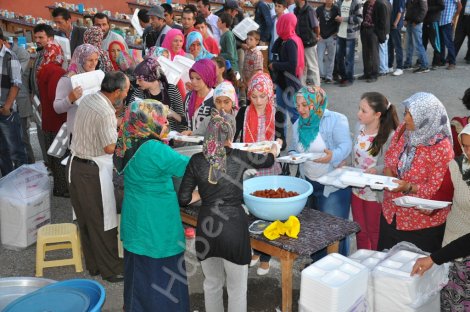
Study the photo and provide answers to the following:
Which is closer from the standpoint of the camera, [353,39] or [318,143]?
[318,143]

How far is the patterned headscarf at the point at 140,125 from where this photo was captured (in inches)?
142

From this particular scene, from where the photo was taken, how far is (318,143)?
14.9 feet

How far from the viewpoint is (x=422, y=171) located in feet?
12.3

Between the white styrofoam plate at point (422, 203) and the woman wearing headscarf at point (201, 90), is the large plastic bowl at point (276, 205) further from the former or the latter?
the woman wearing headscarf at point (201, 90)

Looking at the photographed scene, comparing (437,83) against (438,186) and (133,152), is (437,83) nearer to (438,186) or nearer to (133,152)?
(438,186)

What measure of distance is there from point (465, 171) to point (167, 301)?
2.23 meters

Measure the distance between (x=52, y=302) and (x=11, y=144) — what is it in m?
4.15

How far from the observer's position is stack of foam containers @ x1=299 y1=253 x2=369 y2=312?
329 centimetres

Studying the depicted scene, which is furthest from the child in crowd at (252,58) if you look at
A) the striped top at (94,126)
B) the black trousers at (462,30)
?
the black trousers at (462,30)

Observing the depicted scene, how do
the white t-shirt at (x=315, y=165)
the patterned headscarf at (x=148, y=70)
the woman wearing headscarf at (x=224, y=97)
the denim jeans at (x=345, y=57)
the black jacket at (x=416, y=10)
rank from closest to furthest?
the white t-shirt at (x=315, y=165), the woman wearing headscarf at (x=224, y=97), the patterned headscarf at (x=148, y=70), the denim jeans at (x=345, y=57), the black jacket at (x=416, y=10)

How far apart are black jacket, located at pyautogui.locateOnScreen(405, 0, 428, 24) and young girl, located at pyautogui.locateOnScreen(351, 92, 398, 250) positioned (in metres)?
7.51

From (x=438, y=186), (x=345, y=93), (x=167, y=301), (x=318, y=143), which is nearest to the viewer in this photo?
(x=438, y=186)

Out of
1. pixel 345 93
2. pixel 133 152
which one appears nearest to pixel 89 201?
pixel 133 152

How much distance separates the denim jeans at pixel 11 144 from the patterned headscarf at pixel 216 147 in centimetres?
418
